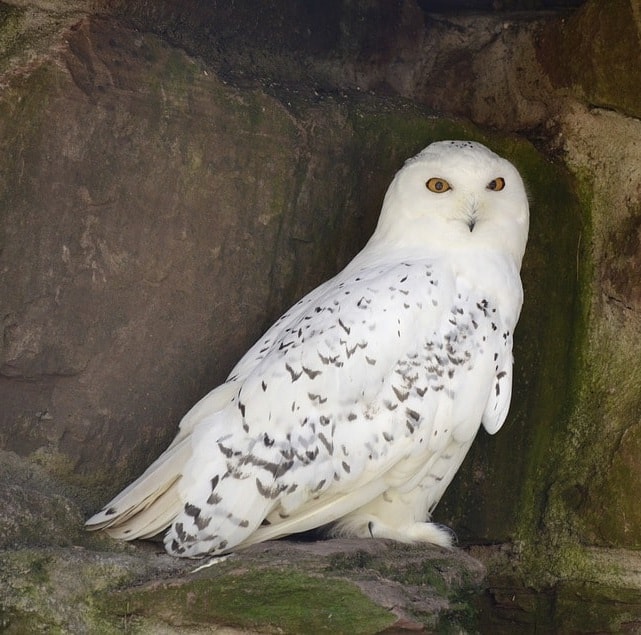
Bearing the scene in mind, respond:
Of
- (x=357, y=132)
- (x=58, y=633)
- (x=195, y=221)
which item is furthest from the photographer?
(x=357, y=132)

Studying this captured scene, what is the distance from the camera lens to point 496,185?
3307 millimetres

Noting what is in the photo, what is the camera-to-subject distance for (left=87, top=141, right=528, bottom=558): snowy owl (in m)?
Answer: 2.94

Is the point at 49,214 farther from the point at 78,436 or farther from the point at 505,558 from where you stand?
the point at 505,558

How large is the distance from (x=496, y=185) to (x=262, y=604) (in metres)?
1.42

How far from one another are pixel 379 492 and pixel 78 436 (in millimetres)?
885

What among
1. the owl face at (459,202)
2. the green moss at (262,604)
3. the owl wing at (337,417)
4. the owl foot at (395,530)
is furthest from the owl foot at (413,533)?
the owl face at (459,202)

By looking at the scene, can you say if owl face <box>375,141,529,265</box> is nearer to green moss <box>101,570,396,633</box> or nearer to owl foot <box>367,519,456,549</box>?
owl foot <box>367,519,456,549</box>

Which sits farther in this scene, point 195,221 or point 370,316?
point 195,221

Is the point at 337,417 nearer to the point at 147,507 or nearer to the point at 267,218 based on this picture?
the point at 147,507

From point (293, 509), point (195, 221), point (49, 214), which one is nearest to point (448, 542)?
point (293, 509)

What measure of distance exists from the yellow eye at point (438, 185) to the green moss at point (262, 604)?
123cm

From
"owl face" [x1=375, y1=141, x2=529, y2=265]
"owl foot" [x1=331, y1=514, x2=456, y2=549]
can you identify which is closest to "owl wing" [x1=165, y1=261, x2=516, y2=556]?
"owl foot" [x1=331, y1=514, x2=456, y2=549]

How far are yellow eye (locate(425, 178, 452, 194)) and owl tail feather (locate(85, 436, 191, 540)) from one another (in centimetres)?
103

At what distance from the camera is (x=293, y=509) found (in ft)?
9.75
